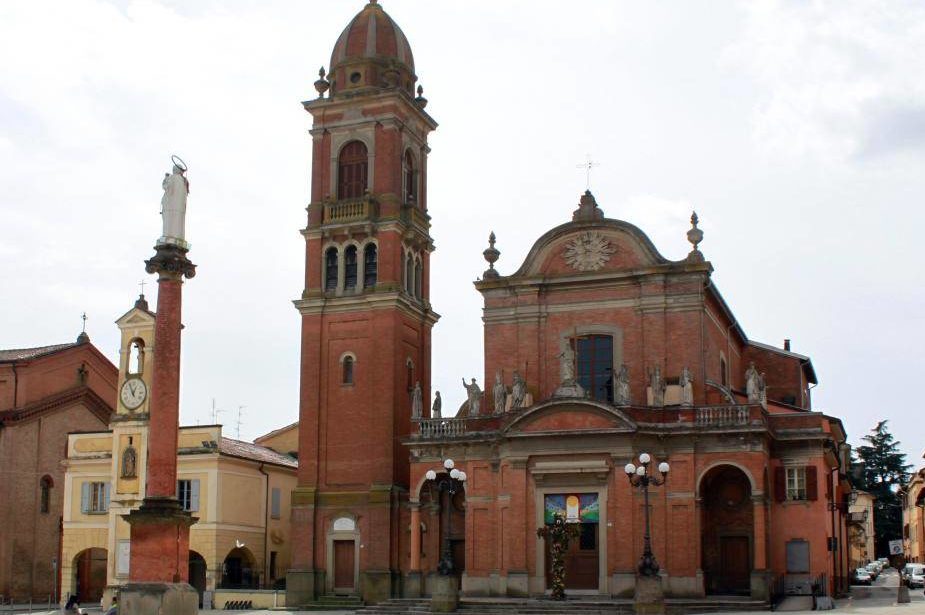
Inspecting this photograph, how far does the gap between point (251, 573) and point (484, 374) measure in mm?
15916

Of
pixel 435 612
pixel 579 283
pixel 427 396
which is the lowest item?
pixel 435 612

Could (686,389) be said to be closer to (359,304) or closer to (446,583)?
(446,583)

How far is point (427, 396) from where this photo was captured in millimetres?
52375

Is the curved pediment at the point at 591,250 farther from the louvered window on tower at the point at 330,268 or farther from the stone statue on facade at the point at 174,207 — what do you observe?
the stone statue on facade at the point at 174,207

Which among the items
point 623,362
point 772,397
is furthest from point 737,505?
point 772,397

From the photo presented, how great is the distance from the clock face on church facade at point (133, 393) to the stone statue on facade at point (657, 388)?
22663 mm

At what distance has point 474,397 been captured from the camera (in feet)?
154

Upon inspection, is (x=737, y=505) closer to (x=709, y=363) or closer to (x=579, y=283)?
(x=709, y=363)

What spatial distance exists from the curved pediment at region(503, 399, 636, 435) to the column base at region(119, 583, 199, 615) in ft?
56.6

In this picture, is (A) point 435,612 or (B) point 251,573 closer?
(A) point 435,612

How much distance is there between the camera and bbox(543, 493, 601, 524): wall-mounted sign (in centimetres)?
4321

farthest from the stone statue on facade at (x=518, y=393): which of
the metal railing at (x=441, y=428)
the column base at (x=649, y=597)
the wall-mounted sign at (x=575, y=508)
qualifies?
the column base at (x=649, y=597)

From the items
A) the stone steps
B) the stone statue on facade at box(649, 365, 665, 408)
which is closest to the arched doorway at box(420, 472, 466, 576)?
the stone steps

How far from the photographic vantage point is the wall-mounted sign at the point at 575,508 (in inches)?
1701
